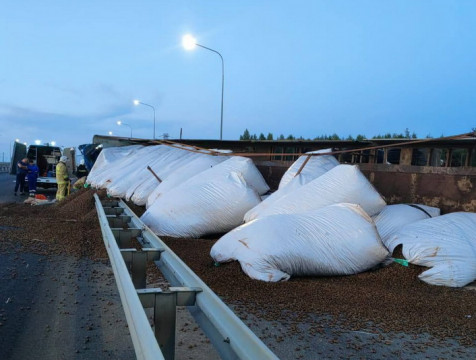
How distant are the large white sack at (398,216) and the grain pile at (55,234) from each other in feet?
9.86

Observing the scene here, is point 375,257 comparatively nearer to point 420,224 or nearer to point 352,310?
point 420,224

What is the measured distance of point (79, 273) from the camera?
3840 mm

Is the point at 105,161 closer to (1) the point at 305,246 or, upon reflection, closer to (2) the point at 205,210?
(2) the point at 205,210

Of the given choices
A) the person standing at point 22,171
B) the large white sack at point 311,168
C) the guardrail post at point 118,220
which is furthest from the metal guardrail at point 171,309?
the person standing at point 22,171

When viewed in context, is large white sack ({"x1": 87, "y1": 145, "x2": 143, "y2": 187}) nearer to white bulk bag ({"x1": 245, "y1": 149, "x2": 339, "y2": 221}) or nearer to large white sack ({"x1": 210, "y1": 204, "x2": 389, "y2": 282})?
white bulk bag ({"x1": 245, "y1": 149, "x2": 339, "y2": 221})

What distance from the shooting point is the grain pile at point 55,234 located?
15.4 ft

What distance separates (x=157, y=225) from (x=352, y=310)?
2.98 meters

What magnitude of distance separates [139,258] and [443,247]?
2.70 meters

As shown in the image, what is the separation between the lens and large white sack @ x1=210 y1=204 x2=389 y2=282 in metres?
3.51

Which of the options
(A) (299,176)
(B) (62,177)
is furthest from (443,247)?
(B) (62,177)

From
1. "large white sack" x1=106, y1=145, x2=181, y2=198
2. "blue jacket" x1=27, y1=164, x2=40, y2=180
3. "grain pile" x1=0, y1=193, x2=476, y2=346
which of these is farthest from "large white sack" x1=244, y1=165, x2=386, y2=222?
"blue jacket" x1=27, y1=164, x2=40, y2=180

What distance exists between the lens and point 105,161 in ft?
36.8

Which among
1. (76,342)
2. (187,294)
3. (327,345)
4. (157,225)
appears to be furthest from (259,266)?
(157,225)

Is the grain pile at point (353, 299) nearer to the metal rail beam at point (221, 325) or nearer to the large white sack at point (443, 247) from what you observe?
the large white sack at point (443, 247)
